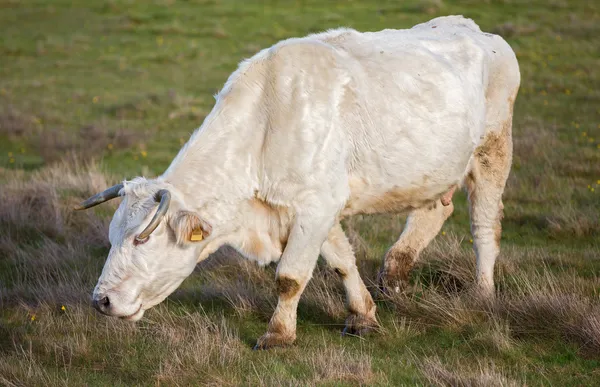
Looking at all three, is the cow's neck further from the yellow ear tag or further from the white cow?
the yellow ear tag

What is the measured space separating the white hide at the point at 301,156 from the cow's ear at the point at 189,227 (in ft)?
0.31

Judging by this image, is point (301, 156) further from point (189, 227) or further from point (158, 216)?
point (158, 216)

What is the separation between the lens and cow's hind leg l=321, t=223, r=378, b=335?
6414 mm

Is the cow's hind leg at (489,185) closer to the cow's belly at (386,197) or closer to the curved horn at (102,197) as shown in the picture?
the cow's belly at (386,197)

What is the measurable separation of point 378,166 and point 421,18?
18073mm

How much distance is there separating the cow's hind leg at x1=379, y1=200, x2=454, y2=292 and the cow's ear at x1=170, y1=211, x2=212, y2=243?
2.03 metres

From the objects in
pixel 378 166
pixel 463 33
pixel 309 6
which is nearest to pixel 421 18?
pixel 309 6

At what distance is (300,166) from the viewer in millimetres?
5812

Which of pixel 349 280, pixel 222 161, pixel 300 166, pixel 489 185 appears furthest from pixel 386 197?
pixel 489 185

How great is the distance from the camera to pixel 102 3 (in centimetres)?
3030

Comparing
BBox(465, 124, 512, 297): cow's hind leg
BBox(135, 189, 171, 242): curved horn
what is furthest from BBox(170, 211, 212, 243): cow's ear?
BBox(465, 124, 512, 297): cow's hind leg

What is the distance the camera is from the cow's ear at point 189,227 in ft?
17.9

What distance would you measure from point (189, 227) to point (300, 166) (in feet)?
2.88

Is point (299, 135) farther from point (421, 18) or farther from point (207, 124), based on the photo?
point (421, 18)
